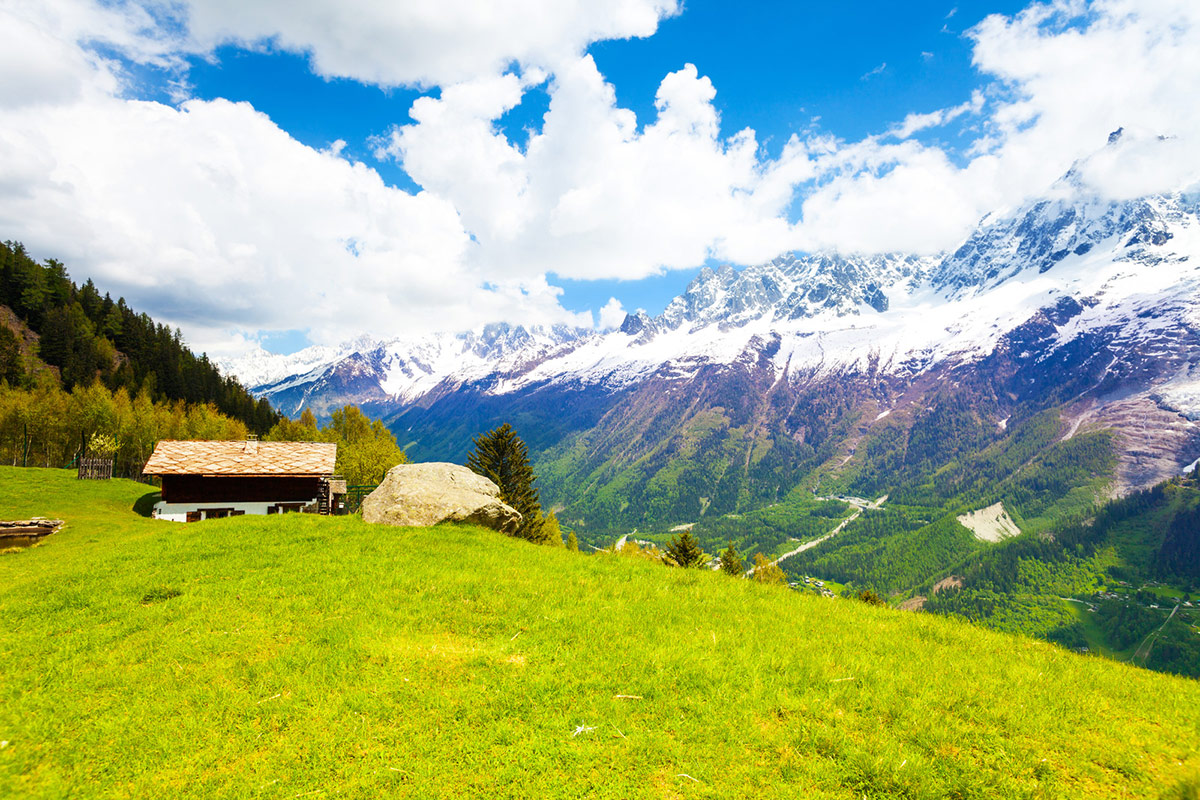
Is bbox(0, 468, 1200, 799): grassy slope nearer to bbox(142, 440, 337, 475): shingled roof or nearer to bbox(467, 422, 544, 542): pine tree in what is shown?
bbox(142, 440, 337, 475): shingled roof

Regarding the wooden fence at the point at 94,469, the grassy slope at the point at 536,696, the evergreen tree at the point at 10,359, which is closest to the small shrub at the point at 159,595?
the grassy slope at the point at 536,696

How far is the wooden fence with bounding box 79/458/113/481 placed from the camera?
5972 cm

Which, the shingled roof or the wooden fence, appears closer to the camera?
the shingled roof

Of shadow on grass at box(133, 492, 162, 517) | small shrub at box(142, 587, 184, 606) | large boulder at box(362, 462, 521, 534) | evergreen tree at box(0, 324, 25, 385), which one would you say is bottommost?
shadow on grass at box(133, 492, 162, 517)

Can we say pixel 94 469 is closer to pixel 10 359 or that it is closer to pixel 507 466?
pixel 507 466

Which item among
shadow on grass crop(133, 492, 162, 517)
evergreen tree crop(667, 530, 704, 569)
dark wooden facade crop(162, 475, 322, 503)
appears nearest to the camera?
dark wooden facade crop(162, 475, 322, 503)

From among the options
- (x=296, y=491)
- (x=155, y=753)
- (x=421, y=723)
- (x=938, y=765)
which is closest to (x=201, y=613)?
(x=155, y=753)

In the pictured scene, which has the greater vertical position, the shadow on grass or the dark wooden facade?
the dark wooden facade

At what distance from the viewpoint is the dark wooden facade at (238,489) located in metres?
48.5

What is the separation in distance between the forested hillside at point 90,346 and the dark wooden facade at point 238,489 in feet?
270

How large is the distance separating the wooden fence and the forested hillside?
186 ft

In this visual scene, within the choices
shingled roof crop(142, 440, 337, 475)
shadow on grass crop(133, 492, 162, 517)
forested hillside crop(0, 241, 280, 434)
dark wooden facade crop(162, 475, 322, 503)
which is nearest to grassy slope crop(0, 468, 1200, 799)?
shingled roof crop(142, 440, 337, 475)

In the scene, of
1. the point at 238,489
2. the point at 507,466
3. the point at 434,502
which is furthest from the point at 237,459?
the point at 434,502

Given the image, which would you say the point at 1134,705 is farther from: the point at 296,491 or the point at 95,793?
the point at 296,491
